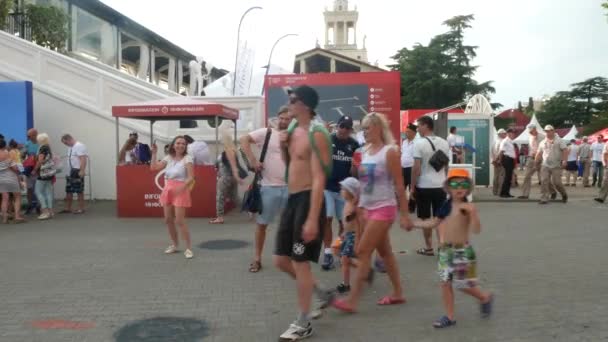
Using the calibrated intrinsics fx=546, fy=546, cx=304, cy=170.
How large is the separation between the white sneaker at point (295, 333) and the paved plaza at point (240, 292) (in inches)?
3.5

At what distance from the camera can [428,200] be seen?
271 inches

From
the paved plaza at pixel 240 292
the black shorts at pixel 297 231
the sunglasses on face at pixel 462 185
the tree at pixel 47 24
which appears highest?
the tree at pixel 47 24

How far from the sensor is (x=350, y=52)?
389ft

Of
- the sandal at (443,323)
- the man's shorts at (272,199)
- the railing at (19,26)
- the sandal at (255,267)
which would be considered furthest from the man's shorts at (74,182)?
the railing at (19,26)

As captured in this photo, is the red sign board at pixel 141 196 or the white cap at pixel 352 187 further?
the red sign board at pixel 141 196

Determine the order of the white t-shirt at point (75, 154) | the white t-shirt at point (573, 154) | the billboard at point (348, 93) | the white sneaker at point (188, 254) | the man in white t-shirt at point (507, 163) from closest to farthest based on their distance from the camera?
the white sneaker at point (188, 254) → the white t-shirt at point (75, 154) → the billboard at point (348, 93) → the man in white t-shirt at point (507, 163) → the white t-shirt at point (573, 154)

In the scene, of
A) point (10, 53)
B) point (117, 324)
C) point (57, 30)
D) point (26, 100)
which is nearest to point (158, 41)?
point (57, 30)

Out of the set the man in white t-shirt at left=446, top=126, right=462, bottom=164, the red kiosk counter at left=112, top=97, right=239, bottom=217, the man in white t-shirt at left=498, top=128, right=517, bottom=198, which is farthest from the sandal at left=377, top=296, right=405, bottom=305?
the man in white t-shirt at left=446, top=126, right=462, bottom=164

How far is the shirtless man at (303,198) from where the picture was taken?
390 centimetres

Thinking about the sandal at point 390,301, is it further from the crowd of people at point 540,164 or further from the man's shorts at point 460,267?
the crowd of people at point 540,164

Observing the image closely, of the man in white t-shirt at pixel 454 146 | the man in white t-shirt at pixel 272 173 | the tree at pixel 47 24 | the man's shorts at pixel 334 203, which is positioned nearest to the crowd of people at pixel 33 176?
the man in white t-shirt at pixel 272 173

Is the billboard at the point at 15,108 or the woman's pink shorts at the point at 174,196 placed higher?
the billboard at the point at 15,108

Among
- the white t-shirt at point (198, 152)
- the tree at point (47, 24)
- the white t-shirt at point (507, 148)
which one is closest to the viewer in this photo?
the white t-shirt at point (198, 152)

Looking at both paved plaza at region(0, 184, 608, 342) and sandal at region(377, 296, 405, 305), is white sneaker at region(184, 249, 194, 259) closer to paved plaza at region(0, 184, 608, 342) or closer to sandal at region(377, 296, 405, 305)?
paved plaza at region(0, 184, 608, 342)
